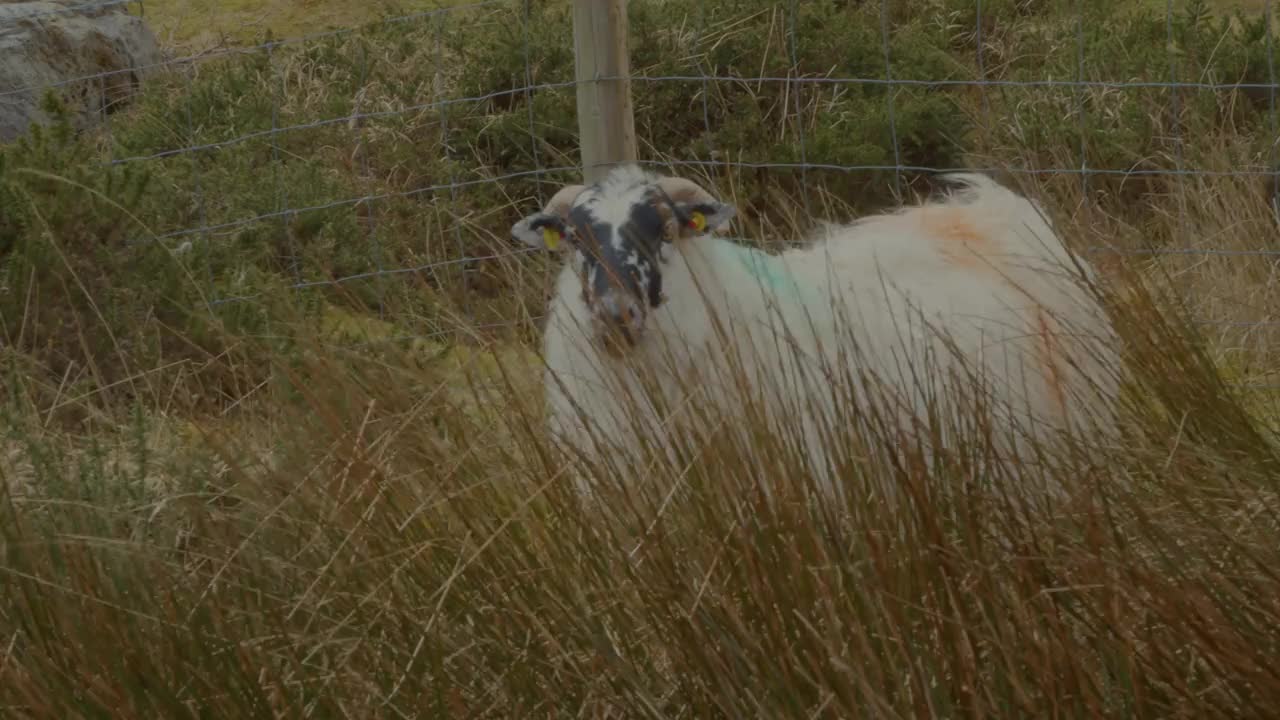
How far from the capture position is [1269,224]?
596 centimetres

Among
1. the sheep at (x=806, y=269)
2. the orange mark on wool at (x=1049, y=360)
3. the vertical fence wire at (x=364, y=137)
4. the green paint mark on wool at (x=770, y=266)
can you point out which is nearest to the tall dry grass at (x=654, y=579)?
the orange mark on wool at (x=1049, y=360)

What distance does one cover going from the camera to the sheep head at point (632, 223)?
4.51 meters

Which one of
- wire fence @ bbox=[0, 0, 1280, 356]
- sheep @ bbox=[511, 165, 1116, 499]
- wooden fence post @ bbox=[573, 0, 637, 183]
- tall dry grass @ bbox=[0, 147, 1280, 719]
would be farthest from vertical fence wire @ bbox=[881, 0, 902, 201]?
tall dry grass @ bbox=[0, 147, 1280, 719]

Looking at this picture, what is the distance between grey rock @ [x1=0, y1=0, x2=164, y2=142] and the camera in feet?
31.2

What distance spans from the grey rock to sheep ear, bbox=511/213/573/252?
497 centimetres

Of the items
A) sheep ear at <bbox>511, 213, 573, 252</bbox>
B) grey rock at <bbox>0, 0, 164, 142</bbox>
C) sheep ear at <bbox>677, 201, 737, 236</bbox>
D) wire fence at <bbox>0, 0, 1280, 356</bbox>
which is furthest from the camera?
grey rock at <bbox>0, 0, 164, 142</bbox>

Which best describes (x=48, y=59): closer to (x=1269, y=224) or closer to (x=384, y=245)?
(x=384, y=245)

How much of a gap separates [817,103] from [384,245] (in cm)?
241

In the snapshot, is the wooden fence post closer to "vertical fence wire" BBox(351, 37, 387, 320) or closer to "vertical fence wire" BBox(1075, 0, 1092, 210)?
"vertical fence wire" BBox(1075, 0, 1092, 210)

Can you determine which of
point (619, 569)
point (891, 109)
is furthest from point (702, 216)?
point (619, 569)

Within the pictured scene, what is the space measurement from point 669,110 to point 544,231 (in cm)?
414

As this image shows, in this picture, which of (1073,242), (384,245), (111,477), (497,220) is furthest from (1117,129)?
(111,477)

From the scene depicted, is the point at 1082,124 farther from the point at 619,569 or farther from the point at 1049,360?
the point at 619,569

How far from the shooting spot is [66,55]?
10211 mm
